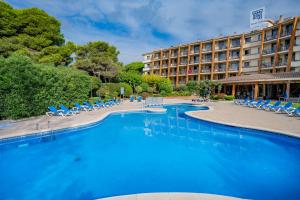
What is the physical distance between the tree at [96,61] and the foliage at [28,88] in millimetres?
14998

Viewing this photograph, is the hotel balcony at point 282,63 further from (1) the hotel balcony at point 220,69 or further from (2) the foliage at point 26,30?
(2) the foliage at point 26,30

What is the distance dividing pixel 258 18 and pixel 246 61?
9.67 m

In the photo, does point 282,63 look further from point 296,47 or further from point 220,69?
point 220,69

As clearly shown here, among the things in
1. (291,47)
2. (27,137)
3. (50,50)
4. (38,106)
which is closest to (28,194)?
(27,137)

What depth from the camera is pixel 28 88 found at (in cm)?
1189

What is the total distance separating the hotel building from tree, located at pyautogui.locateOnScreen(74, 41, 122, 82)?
19.5 metres

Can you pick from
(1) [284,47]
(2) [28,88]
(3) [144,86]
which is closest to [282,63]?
(1) [284,47]

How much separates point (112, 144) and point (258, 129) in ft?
→ 23.9

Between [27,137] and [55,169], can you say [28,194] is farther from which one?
[27,137]

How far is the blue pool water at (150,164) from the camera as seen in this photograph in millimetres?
4952

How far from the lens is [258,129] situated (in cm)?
948

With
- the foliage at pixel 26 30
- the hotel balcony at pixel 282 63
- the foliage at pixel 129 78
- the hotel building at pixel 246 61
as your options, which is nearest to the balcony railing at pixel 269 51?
the hotel building at pixel 246 61

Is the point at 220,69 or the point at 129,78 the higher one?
the point at 220,69

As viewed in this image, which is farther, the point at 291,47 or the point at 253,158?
the point at 291,47
